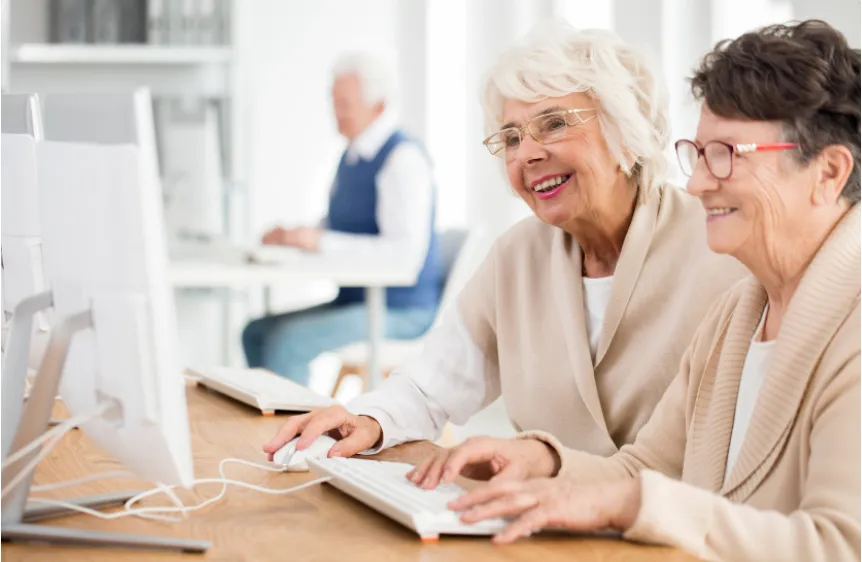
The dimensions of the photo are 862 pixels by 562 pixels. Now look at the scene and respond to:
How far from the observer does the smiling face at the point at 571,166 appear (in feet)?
5.64

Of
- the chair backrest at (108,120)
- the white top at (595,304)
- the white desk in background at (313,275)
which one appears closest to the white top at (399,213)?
the white desk in background at (313,275)

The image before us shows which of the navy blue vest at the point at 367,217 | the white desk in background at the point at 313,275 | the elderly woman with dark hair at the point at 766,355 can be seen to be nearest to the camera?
the elderly woman with dark hair at the point at 766,355

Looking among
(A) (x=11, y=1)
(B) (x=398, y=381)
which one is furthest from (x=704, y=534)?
(A) (x=11, y=1)

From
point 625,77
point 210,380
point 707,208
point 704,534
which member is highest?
point 625,77

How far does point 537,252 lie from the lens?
1.86 m

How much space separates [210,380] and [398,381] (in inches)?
15.6

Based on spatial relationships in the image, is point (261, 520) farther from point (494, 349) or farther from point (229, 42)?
point (229, 42)

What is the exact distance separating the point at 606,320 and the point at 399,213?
7.95 ft

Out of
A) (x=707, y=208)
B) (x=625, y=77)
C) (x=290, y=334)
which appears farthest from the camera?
(x=290, y=334)

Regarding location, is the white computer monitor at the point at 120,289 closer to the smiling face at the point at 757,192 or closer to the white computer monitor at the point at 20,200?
the white computer monitor at the point at 20,200

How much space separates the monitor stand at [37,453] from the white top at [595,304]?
34.2 inches

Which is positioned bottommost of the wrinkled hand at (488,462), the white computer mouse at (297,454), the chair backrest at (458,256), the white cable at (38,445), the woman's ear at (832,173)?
the chair backrest at (458,256)

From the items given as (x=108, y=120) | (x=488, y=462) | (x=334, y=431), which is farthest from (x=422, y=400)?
(x=108, y=120)

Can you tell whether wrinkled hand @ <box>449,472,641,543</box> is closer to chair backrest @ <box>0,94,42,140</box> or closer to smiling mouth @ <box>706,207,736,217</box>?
smiling mouth @ <box>706,207,736,217</box>
